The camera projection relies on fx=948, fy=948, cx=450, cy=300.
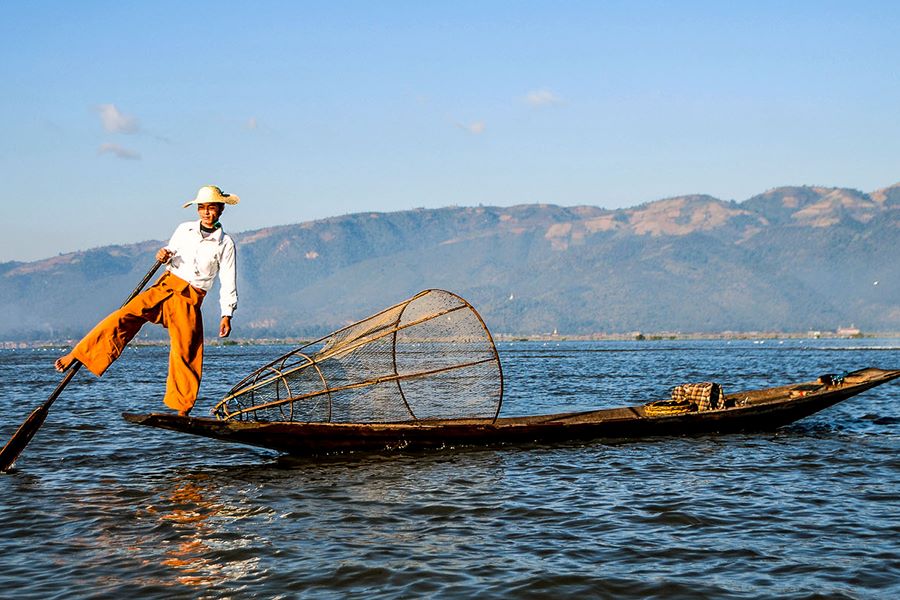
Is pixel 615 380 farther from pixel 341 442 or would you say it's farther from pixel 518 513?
pixel 518 513

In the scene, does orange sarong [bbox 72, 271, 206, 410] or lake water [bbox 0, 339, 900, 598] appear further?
orange sarong [bbox 72, 271, 206, 410]

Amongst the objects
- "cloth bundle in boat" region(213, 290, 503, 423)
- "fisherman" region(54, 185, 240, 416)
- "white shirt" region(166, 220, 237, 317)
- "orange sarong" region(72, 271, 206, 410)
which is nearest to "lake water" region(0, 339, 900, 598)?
"cloth bundle in boat" region(213, 290, 503, 423)

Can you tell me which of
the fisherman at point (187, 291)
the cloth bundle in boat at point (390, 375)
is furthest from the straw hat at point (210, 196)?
the cloth bundle in boat at point (390, 375)

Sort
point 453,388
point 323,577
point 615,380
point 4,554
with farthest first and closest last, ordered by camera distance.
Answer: point 615,380, point 453,388, point 4,554, point 323,577

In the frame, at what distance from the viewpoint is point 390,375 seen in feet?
45.4

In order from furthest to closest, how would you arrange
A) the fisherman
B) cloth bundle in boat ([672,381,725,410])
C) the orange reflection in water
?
cloth bundle in boat ([672,381,725,410]) → the fisherman → the orange reflection in water

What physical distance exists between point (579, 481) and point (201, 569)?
17.6 ft

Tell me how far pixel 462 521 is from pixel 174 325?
441 cm

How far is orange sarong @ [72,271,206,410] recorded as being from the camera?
36.9 ft

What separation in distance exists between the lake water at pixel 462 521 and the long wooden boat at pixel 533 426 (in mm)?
256

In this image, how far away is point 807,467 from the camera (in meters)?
12.9

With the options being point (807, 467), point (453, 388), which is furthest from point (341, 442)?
point (807, 467)

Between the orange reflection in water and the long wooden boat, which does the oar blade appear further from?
the orange reflection in water

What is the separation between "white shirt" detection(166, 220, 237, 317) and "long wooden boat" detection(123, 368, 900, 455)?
5.47 ft
